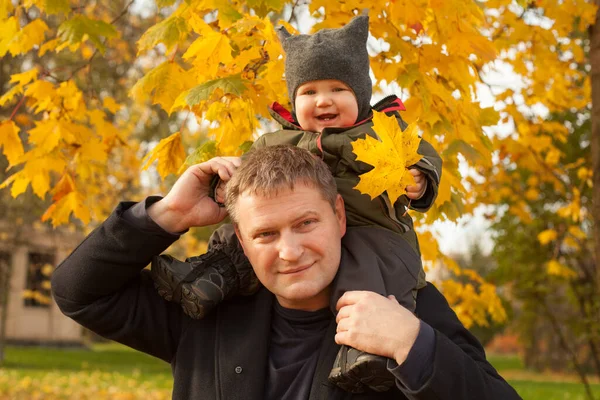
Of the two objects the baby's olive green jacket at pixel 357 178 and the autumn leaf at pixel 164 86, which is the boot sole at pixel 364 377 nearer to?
the baby's olive green jacket at pixel 357 178

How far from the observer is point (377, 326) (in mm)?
1896

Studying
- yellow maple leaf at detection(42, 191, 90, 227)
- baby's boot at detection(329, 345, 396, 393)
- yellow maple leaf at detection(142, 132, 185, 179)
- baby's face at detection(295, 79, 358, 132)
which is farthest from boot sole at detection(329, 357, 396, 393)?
yellow maple leaf at detection(42, 191, 90, 227)

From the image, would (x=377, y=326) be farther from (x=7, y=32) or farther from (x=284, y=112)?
(x=7, y=32)

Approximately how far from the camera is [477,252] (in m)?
34.9

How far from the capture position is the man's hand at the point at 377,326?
1.87 m

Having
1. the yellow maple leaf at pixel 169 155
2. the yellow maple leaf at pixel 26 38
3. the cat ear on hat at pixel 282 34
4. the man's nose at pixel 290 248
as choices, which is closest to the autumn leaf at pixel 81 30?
the yellow maple leaf at pixel 26 38

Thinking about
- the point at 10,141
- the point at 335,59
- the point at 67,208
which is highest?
the point at 335,59

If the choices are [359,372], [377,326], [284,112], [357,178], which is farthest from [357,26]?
[359,372]

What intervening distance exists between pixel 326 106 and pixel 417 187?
43 cm

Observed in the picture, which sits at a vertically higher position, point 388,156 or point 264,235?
point 388,156

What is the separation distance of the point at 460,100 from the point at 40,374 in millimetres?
11616

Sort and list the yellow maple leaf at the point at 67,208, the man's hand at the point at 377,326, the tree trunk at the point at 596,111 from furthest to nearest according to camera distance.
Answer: the tree trunk at the point at 596,111 → the yellow maple leaf at the point at 67,208 → the man's hand at the point at 377,326

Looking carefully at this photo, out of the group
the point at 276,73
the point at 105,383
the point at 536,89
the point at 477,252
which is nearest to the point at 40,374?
the point at 105,383

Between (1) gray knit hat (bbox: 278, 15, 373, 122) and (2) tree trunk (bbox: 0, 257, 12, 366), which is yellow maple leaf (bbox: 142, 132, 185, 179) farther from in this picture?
(2) tree trunk (bbox: 0, 257, 12, 366)
